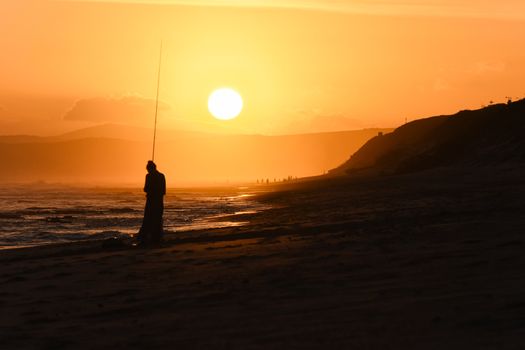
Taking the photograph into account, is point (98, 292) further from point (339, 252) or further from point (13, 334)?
point (339, 252)

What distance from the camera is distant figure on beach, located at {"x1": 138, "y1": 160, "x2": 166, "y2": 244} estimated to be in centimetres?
1602

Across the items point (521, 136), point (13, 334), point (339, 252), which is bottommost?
point (13, 334)

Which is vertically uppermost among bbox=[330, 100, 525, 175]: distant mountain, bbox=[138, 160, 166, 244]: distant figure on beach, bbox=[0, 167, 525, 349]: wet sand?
bbox=[330, 100, 525, 175]: distant mountain

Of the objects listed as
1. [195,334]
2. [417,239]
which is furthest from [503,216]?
[195,334]

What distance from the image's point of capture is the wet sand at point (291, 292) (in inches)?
245

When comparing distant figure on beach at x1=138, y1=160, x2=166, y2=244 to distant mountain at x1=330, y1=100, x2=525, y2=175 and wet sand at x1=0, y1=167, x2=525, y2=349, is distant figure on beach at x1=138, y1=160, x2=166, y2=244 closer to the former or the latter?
wet sand at x1=0, y1=167, x2=525, y2=349

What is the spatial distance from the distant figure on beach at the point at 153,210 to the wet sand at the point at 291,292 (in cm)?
114

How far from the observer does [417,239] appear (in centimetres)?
1172

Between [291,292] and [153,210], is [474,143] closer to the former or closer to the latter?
[153,210]

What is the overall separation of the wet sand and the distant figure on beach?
114cm

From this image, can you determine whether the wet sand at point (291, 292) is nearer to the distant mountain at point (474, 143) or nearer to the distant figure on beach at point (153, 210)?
the distant figure on beach at point (153, 210)

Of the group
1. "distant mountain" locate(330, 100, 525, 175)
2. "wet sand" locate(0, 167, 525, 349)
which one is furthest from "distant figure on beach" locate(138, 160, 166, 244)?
"distant mountain" locate(330, 100, 525, 175)

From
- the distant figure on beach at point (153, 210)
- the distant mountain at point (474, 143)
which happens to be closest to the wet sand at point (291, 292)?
the distant figure on beach at point (153, 210)

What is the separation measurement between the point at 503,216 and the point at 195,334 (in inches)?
336
